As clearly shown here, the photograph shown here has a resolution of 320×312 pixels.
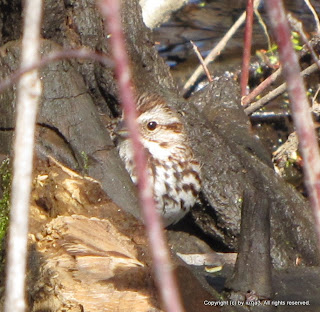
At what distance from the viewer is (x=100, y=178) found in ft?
12.8

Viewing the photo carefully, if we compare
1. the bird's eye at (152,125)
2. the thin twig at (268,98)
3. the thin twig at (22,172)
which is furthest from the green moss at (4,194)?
the thin twig at (268,98)

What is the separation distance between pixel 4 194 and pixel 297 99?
8.32ft

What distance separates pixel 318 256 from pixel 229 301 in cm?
217

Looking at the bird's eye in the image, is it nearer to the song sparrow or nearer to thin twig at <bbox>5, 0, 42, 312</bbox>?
the song sparrow

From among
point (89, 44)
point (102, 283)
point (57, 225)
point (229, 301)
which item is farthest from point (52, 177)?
point (89, 44)

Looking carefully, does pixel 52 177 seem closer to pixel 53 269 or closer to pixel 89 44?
pixel 53 269

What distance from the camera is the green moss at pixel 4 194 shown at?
3311 mm

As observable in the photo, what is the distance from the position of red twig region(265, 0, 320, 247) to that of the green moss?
2.31 meters

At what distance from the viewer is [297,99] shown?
116cm

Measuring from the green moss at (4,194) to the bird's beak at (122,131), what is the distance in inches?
40.9

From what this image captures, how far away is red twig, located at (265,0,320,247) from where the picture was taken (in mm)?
1133

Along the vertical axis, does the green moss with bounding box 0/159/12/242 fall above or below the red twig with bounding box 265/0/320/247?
above

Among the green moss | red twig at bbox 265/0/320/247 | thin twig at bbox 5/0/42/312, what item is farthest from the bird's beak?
red twig at bbox 265/0/320/247

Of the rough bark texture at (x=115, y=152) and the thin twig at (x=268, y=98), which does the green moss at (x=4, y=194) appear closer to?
the rough bark texture at (x=115, y=152)
